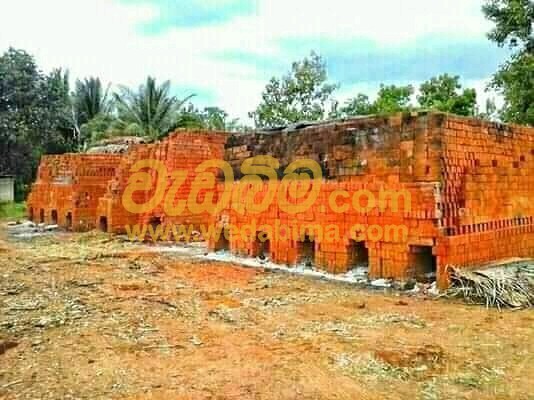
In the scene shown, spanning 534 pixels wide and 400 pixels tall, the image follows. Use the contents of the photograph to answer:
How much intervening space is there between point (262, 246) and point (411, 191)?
3.46m

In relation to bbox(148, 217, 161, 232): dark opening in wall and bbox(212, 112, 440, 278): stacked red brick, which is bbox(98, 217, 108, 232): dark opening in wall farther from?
bbox(212, 112, 440, 278): stacked red brick

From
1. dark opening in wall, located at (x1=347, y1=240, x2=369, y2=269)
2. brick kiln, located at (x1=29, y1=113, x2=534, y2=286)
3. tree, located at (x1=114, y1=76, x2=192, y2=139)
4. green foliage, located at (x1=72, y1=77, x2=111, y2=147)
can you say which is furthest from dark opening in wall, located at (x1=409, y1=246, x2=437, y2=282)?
green foliage, located at (x1=72, y1=77, x2=111, y2=147)

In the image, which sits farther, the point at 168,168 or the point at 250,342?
the point at 168,168

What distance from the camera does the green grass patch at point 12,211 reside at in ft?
72.5

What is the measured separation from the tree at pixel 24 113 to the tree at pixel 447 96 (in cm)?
1778

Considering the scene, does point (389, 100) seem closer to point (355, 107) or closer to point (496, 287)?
point (355, 107)

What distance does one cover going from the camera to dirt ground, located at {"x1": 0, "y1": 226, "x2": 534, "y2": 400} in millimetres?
3680

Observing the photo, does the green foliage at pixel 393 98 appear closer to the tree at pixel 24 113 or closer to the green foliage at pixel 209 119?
the green foliage at pixel 209 119

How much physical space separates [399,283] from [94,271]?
4918 mm

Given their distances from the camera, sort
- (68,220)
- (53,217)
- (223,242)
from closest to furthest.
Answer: (223,242), (68,220), (53,217)

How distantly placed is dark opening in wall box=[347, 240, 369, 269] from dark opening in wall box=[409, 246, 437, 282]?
0.90 m

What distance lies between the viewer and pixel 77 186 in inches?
619

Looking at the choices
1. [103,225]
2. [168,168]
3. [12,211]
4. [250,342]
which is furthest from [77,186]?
[250,342]

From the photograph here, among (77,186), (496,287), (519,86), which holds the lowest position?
(496,287)
